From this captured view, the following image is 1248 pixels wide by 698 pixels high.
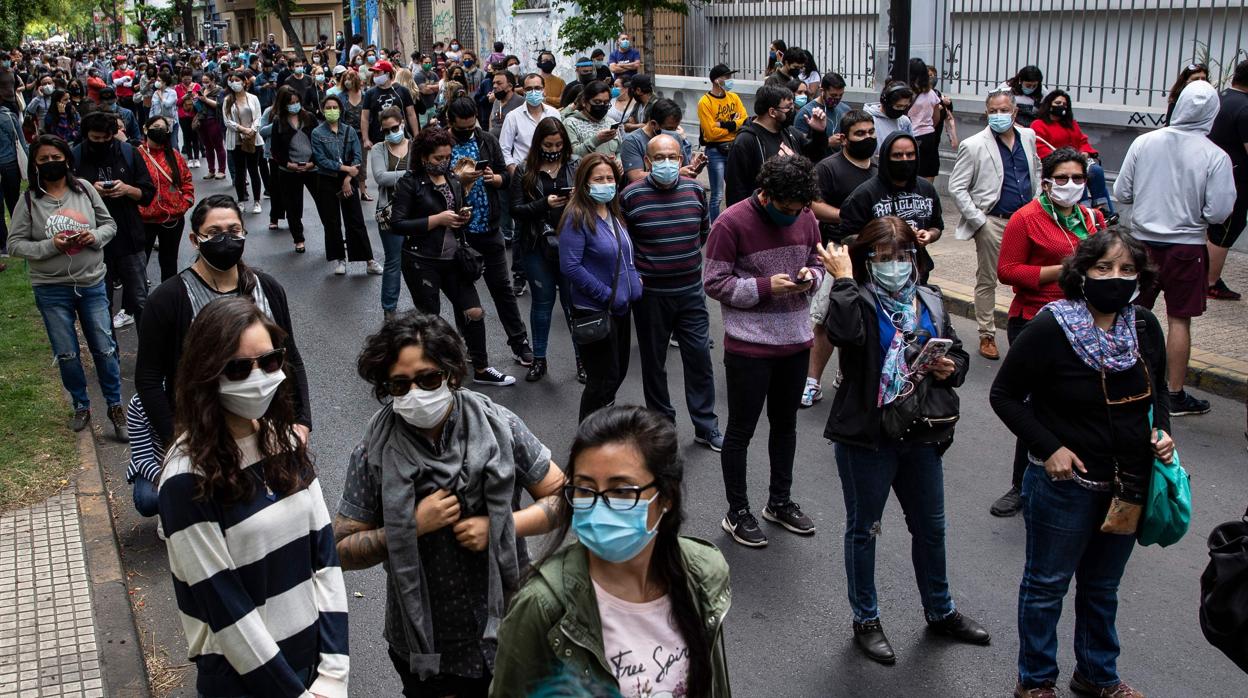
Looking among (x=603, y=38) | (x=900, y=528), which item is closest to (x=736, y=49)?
(x=603, y=38)

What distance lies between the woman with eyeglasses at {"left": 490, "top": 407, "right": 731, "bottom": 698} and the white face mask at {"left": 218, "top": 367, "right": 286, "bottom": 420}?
35.0 inches

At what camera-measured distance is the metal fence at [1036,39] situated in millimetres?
12891

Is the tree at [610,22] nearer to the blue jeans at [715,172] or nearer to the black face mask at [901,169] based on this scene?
the blue jeans at [715,172]

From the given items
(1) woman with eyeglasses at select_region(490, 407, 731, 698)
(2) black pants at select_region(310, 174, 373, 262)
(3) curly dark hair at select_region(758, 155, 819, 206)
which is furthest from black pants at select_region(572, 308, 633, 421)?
(2) black pants at select_region(310, 174, 373, 262)

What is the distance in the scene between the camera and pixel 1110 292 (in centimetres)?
424

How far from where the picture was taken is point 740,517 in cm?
610

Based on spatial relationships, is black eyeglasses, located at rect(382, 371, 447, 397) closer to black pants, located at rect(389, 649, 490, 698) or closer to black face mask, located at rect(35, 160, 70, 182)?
black pants, located at rect(389, 649, 490, 698)

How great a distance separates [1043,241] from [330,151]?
7.92 meters

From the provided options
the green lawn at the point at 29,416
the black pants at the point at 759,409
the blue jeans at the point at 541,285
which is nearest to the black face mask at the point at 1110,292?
the black pants at the point at 759,409

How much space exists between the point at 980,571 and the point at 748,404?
1.34m

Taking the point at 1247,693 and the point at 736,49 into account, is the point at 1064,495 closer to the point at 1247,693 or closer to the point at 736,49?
the point at 1247,693

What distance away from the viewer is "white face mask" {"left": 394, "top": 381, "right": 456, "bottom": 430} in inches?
133

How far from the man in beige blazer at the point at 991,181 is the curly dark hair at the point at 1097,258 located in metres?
4.51

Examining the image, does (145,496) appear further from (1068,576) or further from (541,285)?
(1068,576)
